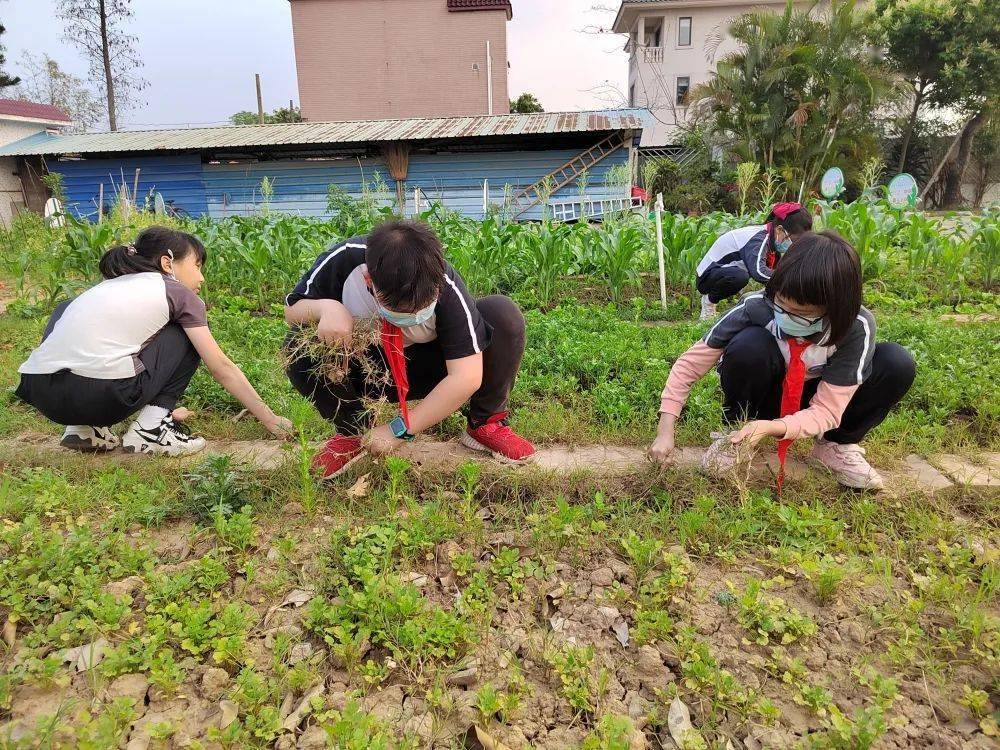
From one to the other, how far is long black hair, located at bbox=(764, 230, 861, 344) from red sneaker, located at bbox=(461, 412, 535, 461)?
113 cm

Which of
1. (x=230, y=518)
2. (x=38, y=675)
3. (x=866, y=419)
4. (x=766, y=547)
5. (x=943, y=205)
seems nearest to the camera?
(x=38, y=675)

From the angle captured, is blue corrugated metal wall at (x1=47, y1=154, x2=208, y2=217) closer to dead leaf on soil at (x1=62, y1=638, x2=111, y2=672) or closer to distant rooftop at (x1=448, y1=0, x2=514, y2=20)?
distant rooftop at (x1=448, y1=0, x2=514, y2=20)

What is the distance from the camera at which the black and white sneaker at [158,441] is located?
2.59 meters

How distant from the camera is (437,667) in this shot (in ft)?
4.94

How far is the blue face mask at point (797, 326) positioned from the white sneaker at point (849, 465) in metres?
0.53

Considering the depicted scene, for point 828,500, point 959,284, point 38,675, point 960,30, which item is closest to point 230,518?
point 38,675

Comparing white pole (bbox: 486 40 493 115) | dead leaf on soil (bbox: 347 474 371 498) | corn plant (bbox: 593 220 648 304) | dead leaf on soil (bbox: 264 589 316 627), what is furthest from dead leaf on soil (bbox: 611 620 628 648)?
white pole (bbox: 486 40 493 115)

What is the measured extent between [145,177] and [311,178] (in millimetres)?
4138

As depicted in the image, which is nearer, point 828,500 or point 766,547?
point 766,547

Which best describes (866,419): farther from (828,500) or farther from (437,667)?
(437,667)

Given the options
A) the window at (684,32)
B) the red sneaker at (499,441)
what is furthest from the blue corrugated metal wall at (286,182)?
the window at (684,32)

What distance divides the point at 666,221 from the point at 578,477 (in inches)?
162

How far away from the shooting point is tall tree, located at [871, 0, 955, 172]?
17547 mm

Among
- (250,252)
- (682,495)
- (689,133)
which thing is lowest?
(682,495)
